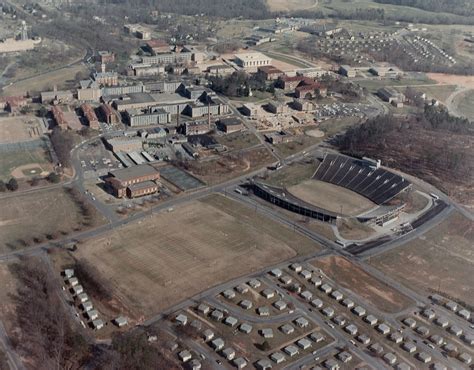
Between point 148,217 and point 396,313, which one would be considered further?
point 148,217

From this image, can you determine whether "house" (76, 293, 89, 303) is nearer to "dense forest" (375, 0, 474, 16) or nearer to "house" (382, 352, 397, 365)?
"house" (382, 352, 397, 365)

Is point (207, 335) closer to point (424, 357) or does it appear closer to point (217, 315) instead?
point (217, 315)

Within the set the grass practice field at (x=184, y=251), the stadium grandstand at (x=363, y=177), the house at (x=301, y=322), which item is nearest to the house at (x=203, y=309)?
the grass practice field at (x=184, y=251)

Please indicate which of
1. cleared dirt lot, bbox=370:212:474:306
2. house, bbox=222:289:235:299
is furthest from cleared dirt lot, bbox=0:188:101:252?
cleared dirt lot, bbox=370:212:474:306

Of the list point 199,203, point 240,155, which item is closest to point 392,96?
point 240,155

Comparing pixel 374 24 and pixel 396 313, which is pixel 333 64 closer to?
pixel 374 24

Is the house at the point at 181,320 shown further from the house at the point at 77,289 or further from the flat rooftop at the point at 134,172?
the flat rooftop at the point at 134,172
